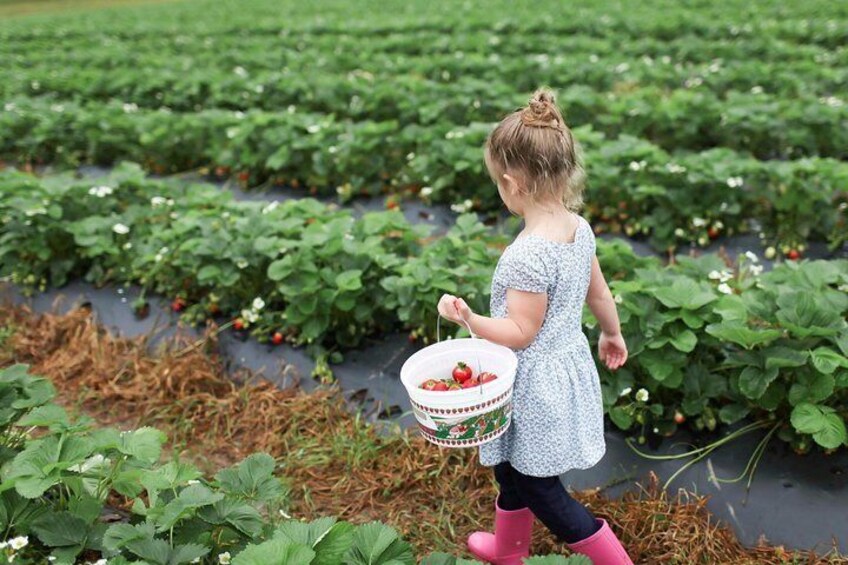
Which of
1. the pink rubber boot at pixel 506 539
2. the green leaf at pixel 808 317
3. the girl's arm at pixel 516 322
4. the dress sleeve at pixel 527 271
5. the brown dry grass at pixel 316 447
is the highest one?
the dress sleeve at pixel 527 271

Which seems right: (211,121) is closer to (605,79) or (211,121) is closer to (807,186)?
(605,79)

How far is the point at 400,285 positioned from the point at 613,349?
50.1 inches

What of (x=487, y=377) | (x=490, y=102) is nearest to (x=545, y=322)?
(x=487, y=377)

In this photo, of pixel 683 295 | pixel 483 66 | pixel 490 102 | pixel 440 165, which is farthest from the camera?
pixel 483 66

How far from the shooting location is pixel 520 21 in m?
13.4

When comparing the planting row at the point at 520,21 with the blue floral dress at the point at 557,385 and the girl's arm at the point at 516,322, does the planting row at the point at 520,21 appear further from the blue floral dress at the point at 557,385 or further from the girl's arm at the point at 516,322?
the girl's arm at the point at 516,322

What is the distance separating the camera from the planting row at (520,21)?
11.1 metres

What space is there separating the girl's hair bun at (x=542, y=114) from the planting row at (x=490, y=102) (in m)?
4.28

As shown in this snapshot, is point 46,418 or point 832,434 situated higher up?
point 46,418

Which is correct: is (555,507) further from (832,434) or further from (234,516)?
(832,434)

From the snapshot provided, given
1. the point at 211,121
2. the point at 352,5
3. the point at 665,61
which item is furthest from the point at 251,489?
the point at 352,5

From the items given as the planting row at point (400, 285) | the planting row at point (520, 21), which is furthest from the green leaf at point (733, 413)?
the planting row at point (520, 21)

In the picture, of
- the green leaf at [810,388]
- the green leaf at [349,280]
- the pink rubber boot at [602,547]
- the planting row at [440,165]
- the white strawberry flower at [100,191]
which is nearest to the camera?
the pink rubber boot at [602,547]

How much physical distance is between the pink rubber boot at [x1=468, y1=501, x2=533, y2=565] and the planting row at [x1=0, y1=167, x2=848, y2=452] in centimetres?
67
